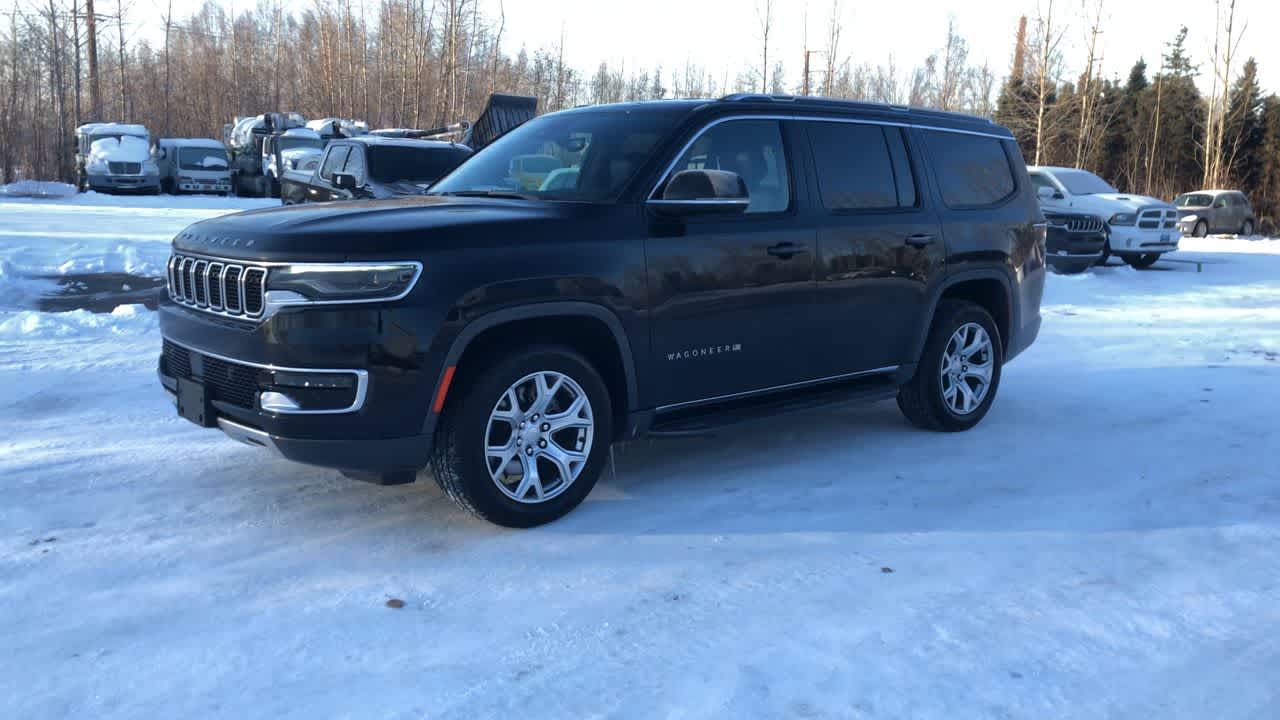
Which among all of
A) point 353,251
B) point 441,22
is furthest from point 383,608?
point 441,22

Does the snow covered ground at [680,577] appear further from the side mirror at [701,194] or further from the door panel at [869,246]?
the side mirror at [701,194]

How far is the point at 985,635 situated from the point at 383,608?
2077 millimetres

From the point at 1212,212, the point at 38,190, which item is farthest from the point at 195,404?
the point at 1212,212

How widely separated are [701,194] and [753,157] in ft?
2.43

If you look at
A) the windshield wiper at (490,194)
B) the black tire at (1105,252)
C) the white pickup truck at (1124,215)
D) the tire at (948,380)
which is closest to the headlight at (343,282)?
the windshield wiper at (490,194)

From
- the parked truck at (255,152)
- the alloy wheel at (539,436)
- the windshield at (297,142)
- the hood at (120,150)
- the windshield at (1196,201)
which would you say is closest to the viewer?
the alloy wheel at (539,436)

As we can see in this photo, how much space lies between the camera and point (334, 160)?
14.5 meters

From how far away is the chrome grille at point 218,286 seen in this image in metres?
3.97

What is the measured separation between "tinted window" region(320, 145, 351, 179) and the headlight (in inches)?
423

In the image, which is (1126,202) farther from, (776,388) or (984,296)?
(776,388)

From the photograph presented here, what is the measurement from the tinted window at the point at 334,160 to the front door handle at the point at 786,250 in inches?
408

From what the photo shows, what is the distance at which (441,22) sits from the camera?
37.2 meters

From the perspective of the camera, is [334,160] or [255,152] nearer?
[334,160]

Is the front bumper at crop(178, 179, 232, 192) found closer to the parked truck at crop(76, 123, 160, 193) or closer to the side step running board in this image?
the parked truck at crop(76, 123, 160, 193)
